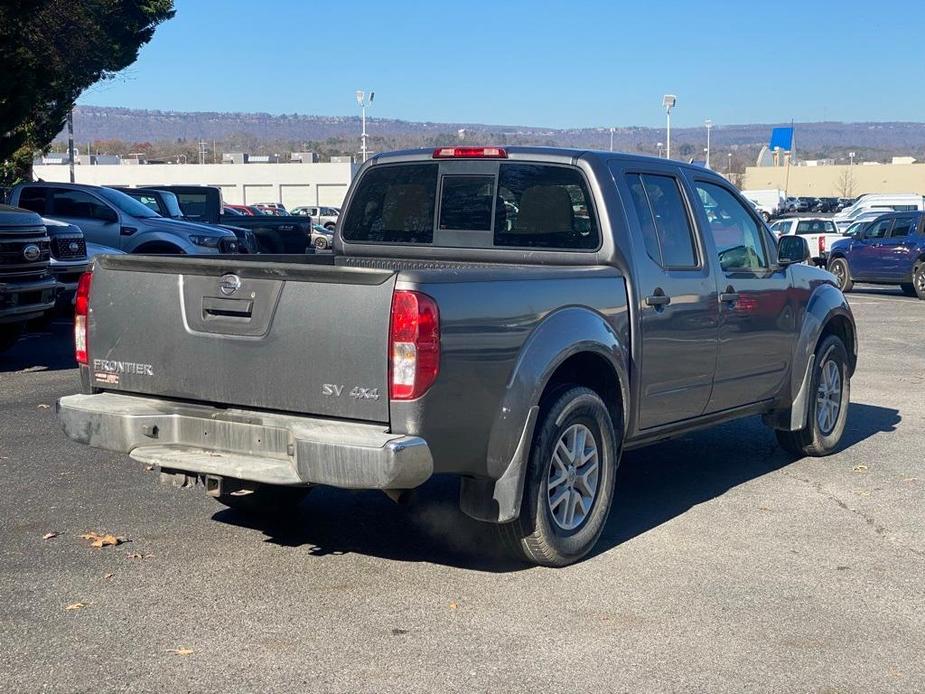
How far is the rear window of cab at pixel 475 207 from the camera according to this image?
6.54m

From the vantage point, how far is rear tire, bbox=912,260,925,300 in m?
25.4

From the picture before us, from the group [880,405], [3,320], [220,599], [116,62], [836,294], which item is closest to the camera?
[220,599]

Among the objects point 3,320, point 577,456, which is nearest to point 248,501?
point 577,456

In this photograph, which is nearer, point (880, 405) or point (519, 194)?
point (519, 194)

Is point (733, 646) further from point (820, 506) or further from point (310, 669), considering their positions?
point (820, 506)

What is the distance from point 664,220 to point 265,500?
276 cm

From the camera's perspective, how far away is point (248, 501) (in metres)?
6.62

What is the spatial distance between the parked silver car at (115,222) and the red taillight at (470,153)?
12327 millimetres

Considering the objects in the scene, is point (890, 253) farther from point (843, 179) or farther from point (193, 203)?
point (843, 179)

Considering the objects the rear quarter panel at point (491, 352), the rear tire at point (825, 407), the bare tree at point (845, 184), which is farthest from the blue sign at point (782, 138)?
the rear quarter panel at point (491, 352)

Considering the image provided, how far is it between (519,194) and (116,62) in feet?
94.9

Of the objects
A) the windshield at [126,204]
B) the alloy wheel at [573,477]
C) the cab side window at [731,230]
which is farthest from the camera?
the windshield at [126,204]

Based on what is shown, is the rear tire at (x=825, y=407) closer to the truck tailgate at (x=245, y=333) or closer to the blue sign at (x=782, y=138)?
the truck tailgate at (x=245, y=333)

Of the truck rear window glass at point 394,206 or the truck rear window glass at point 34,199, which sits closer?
the truck rear window glass at point 394,206
